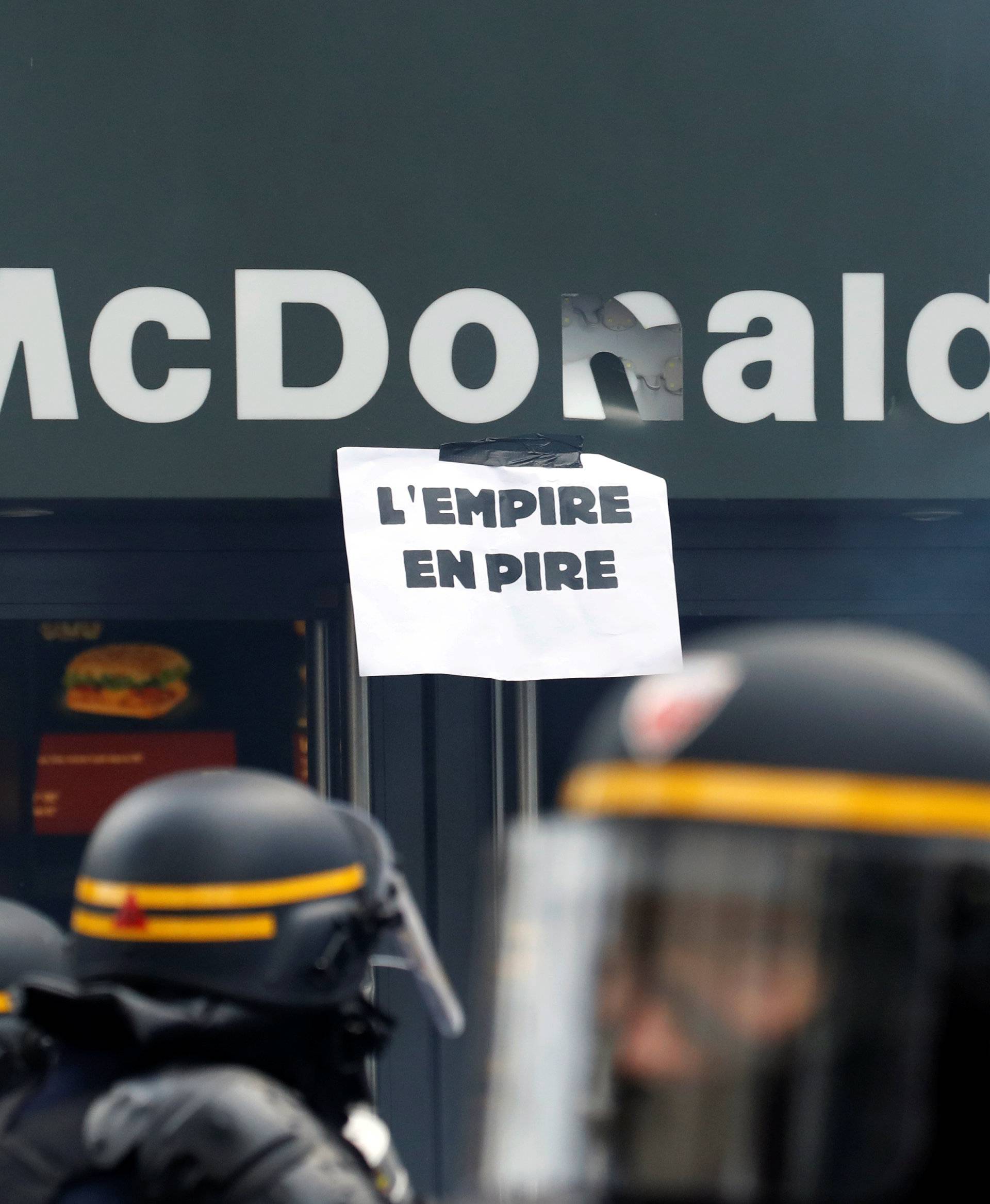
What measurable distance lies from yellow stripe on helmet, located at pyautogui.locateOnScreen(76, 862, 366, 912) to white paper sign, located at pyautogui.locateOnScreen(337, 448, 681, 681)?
245 centimetres

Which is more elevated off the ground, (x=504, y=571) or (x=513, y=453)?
(x=513, y=453)

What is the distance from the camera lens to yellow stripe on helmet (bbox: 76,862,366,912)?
102 inches

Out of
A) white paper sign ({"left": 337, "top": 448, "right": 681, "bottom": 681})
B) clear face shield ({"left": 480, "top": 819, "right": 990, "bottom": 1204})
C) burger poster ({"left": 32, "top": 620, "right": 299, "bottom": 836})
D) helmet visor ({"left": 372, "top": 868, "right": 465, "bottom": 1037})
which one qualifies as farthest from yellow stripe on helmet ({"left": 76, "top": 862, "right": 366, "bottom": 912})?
burger poster ({"left": 32, "top": 620, "right": 299, "bottom": 836})

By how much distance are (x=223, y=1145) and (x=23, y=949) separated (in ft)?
5.23

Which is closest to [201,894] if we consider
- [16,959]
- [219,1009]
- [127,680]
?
[219,1009]

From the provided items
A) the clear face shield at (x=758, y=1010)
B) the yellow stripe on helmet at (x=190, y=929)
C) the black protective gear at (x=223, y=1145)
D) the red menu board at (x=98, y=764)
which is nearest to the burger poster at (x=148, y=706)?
the red menu board at (x=98, y=764)

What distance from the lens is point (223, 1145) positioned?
2195 millimetres

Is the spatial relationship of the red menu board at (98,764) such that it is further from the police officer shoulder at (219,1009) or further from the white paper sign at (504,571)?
the police officer shoulder at (219,1009)

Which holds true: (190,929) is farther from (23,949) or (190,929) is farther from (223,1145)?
(23,949)

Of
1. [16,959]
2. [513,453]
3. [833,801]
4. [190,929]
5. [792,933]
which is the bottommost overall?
[16,959]

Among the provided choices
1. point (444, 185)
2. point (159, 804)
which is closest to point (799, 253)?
point (444, 185)

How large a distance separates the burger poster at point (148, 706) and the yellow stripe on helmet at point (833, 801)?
514cm

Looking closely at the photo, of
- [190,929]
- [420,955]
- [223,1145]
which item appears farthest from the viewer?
[420,955]

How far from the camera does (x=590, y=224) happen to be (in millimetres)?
5836
